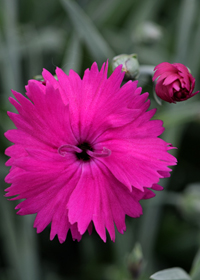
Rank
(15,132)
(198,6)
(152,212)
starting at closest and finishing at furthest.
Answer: (15,132) < (152,212) < (198,6)

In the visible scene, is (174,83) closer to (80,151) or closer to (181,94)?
(181,94)

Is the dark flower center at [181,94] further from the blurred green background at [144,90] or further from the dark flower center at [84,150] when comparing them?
the blurred green background at [144,90]

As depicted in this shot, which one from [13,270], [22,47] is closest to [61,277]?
[13,270]

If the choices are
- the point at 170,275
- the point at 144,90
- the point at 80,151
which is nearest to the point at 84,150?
the point at 80,151

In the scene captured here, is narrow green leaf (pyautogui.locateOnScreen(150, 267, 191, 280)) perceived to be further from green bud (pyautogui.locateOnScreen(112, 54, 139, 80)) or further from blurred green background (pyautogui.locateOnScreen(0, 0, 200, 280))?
green bud (pyautogui.locateOnScreen(112, 54, 139, 80))

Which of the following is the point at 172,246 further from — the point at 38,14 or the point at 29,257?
the point at 38,14

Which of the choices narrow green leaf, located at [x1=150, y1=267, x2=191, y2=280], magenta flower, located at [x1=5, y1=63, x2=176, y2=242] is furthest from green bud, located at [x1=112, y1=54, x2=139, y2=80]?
narrow green leaf, located at [x1=150, y1=267, x2=191, y2=280]
